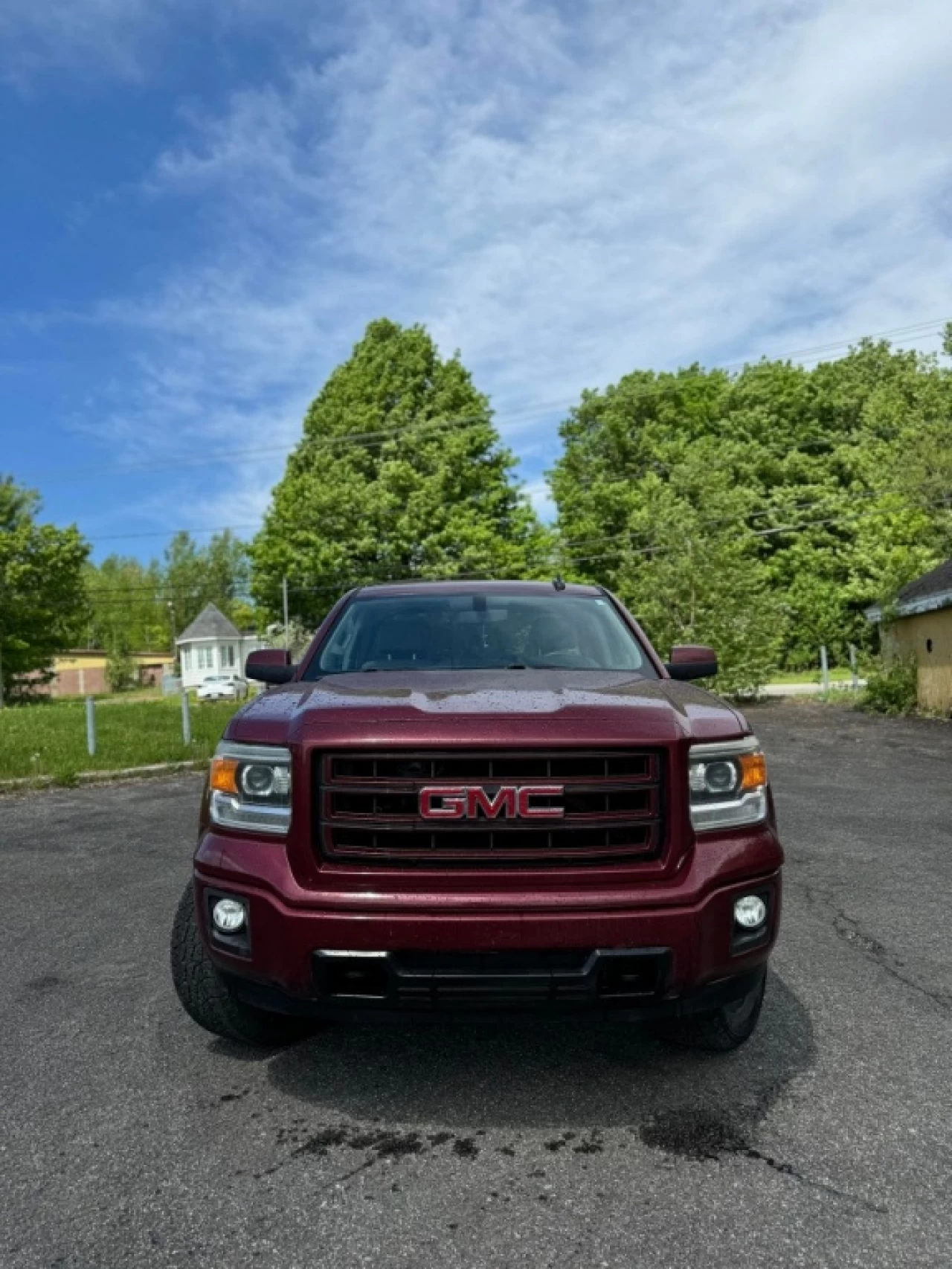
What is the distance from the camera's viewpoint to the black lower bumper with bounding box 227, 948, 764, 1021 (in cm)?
273

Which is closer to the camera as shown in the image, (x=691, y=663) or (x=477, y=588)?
(x=691, y=663)

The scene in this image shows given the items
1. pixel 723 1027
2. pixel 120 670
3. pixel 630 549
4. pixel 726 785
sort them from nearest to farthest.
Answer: pixel 726 785 → pixel 723 1027 → pixel 630 549 → pixel 120 670

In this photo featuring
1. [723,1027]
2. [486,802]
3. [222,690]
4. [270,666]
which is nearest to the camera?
[486,802]

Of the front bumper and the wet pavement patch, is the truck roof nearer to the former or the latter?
the front bumper

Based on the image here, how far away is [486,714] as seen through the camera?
290cm

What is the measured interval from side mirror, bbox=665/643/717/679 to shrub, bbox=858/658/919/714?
64.8 feet

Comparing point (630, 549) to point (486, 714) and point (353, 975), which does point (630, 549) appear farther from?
point (353, 975)

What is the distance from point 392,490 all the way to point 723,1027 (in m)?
35.9

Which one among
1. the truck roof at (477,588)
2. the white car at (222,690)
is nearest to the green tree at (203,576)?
the white car at (222,690)

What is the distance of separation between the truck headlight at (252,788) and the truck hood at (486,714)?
47 mm

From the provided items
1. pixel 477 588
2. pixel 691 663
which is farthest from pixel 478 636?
pixel 691 663

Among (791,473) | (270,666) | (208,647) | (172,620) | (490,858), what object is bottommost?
(490,858)

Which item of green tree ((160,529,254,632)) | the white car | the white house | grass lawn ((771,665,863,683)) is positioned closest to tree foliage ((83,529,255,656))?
green tree ((160,529,254,632))

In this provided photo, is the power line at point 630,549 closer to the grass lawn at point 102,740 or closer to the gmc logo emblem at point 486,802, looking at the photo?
the grass lawn at point 102,740
